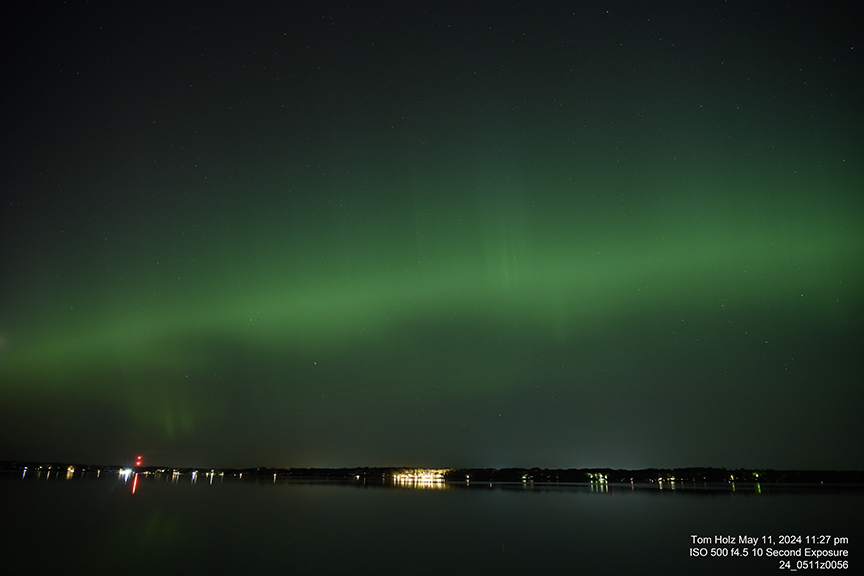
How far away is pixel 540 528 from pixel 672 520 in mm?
11054

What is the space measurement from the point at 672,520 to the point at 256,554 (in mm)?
28489

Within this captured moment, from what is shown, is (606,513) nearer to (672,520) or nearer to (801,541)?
(672,520)

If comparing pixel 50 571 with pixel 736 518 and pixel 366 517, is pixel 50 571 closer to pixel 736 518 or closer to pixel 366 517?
pixel 366 517

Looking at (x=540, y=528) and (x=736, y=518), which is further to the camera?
(x=736, y=518)

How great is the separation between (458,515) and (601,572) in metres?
22.8

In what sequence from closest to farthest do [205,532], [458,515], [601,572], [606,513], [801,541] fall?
[601,572] < [801,541] < [205,532] < [458,515] < [606,513]

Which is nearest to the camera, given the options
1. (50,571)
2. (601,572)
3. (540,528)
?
(50,571)

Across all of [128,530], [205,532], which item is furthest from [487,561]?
[128,530]

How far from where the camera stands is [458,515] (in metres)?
39.6

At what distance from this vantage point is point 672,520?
119ft

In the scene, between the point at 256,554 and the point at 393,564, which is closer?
the point at 393,564

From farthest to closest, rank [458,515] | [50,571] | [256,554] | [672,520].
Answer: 1. [458,515]
2. [672,520]
3. [256,554]
4. [50,571]

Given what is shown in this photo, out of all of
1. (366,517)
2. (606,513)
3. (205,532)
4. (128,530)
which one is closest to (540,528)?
(366,517)

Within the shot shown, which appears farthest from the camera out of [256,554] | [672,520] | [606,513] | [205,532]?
[606,513]
